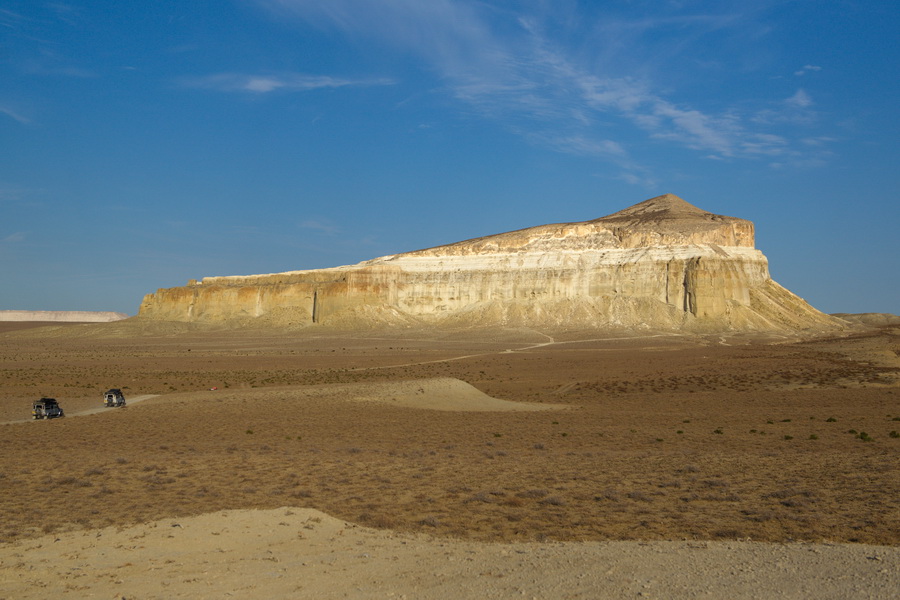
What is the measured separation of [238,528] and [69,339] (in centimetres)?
9895

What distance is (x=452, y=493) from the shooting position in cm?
1140

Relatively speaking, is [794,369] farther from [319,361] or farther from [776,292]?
[776,292]

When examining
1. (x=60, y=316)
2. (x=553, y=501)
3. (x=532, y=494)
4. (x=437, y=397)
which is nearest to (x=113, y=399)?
(x=437, y=397)

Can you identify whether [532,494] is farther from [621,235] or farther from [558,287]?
[621,235]

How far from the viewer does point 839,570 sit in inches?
261

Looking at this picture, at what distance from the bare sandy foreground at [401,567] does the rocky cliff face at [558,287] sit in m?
80.5

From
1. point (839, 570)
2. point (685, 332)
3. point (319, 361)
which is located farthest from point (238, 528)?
point (685, 332)

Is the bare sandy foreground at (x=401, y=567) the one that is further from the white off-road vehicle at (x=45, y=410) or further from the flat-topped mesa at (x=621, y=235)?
the flat-topped mesa at (x=621, y=235)

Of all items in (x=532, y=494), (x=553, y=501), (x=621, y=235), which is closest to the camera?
(x=553, y=501)

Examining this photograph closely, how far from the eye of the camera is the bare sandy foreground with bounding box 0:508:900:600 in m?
6.37

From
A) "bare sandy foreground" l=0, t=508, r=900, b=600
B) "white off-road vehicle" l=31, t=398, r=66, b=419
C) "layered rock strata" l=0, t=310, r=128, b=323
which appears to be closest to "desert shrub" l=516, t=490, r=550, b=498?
"bare sandy foreground" l=0, t=508, r=900, b=600

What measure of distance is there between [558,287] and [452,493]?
85950 millimetres

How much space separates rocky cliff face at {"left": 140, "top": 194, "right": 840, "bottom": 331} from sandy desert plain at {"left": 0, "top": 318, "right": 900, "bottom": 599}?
195 ft

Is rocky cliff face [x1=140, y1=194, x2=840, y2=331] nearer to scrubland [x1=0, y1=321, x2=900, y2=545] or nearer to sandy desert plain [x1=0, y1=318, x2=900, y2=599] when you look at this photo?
scrubland [x1=0, y1=321, x2=900, y2=545]
